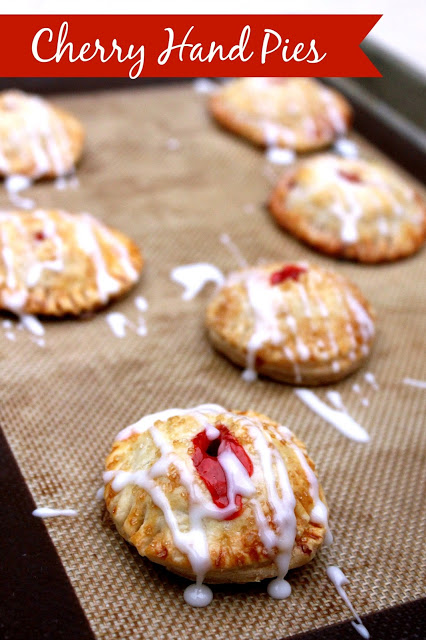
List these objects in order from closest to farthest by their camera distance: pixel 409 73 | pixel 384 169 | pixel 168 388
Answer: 1. pixel 168 388
2. pixel 384 169
3. pixel 409 73

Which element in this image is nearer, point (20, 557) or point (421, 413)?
point (20, 557)

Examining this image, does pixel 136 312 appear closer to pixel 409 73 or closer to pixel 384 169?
pixel 384 169

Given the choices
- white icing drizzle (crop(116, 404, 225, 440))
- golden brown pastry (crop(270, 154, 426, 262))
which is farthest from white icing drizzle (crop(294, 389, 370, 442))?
golden brown pastry (crop(270, 154, 426, 262))

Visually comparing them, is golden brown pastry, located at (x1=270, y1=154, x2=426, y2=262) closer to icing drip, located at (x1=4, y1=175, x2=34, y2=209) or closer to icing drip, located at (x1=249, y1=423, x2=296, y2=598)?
icing drip, located at (x1=4, y1=175, x2=34, y2=209)

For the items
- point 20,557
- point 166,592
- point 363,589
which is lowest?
point 20,557

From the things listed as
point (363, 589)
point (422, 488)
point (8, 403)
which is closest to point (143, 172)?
point (8, 403)

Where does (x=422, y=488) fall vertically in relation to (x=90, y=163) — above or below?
above
